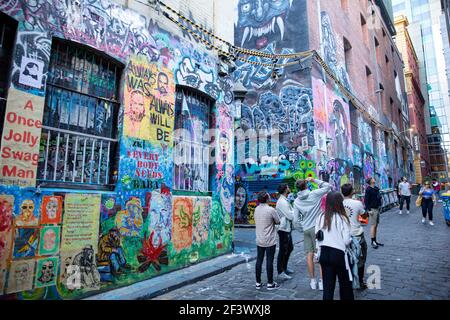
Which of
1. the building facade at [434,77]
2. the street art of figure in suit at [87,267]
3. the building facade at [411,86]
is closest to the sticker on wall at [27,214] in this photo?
the street art of figure in suit at [87,267]

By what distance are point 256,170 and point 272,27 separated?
22.5ft

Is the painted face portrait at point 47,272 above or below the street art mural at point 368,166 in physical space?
below

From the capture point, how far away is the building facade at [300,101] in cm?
1160

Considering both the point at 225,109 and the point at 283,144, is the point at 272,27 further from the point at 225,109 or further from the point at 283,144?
the point at 225,109

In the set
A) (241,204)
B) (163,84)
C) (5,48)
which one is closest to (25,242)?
(5,48)

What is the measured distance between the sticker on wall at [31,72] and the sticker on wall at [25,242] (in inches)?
80.8

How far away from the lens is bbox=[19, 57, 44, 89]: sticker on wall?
3882 millimetres

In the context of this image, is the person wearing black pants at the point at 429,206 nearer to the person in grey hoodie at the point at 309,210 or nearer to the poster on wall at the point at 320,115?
the poster on wall at the point at 320,115

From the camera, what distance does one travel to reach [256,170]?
40.7 ft

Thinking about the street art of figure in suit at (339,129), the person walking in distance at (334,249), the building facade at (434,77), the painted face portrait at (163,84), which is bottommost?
the person walking in distance at (334,249)

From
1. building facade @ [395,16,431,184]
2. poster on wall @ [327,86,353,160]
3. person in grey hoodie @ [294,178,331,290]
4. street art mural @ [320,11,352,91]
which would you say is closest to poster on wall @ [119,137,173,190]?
person in grey hoodie @ [294,178,331,290]

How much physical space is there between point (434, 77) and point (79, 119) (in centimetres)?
6466

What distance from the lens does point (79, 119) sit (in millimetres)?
4793

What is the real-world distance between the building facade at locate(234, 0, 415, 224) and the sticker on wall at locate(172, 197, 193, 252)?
4.72 m
